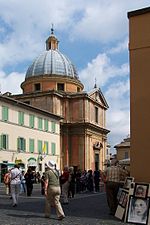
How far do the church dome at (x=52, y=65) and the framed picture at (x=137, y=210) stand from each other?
59.0m

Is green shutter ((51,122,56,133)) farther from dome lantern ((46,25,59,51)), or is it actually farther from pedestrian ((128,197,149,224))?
pedestrian ((128,197,149,224))

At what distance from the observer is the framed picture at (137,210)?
38.8 feet

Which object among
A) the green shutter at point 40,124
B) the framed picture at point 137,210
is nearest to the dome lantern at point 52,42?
the green shutter at point 40,124

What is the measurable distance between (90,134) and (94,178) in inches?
1487

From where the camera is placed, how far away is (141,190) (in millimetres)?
12242

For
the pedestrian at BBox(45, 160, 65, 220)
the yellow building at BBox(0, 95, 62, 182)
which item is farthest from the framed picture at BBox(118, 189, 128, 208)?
the yellow building at BBox(0, 95, 62, 182)

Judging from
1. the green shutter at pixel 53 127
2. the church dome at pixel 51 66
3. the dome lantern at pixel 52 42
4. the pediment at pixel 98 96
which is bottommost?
the green shutter at pixel 53 127

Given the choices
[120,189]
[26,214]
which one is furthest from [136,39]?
[26,214]

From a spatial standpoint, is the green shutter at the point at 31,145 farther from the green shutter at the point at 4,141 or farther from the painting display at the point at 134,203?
the painting display at the point at 134,203

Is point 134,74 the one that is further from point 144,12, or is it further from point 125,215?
point 125,215

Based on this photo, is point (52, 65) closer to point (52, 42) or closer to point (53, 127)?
point (52, 42)

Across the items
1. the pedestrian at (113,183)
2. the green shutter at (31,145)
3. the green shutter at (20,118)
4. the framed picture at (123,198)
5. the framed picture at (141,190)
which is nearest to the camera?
the framed picture at (141,190)

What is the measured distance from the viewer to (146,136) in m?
12.7

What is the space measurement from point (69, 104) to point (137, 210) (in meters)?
56.4
